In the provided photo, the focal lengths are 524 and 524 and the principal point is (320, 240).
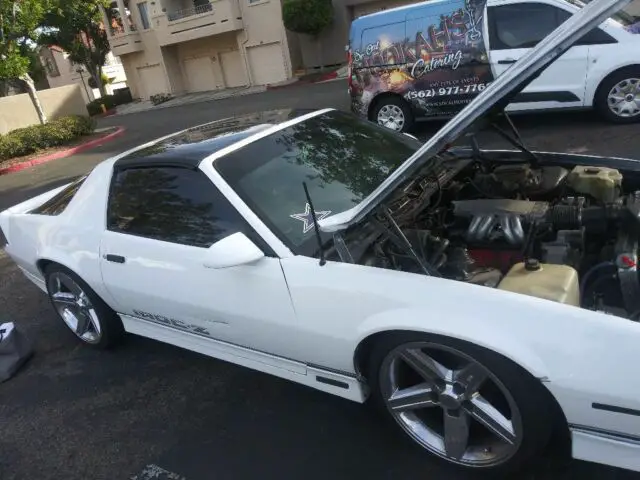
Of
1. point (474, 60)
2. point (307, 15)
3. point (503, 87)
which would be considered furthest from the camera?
point (307, 15)

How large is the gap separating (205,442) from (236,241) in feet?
3.57

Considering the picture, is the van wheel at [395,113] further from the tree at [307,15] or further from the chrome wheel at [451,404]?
the tree at [307,15]

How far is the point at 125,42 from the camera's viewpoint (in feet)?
101

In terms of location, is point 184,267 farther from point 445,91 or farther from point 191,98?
point 191,98

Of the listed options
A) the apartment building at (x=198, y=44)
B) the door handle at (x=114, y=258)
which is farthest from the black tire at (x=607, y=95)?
the apartment building at (x=198, y=44)

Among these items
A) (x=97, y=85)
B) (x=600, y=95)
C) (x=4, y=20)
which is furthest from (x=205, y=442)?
(x=97, y=85)

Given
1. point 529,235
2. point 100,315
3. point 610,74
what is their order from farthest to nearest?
point 610,74 < point 100,315 < point 529,235

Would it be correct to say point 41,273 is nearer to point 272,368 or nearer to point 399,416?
point 272,368

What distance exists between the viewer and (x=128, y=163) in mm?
3188

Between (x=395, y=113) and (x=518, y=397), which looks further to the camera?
(x=395, y=113)

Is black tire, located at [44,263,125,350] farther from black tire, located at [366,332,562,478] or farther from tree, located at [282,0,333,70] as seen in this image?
tree, located at [282,0,333,70]

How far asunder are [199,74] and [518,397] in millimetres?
31732

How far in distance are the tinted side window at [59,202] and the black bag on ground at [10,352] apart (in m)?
0.83

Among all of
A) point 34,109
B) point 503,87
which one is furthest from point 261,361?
point 34,109
